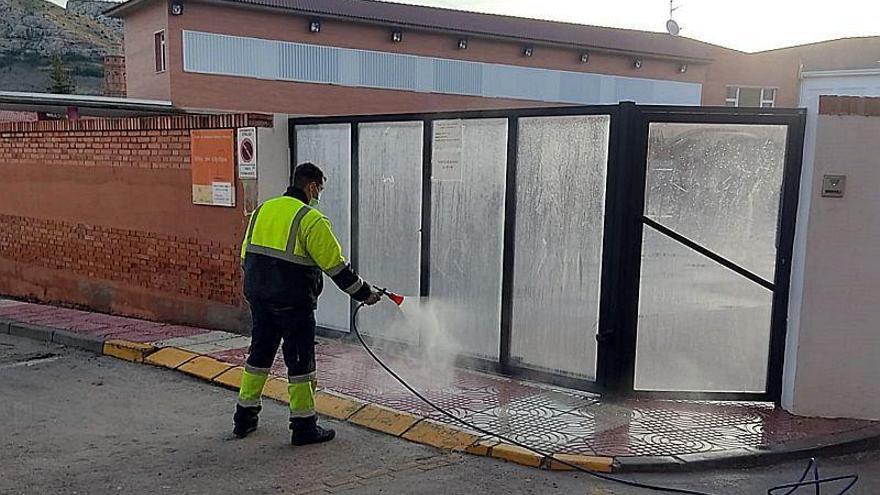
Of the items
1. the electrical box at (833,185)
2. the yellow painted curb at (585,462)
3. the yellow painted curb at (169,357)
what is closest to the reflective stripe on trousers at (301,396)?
the yellow painted curb at (585,462)

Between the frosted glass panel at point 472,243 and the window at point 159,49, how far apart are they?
21.9 metres

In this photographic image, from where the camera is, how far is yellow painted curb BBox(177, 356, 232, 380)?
6711 millimetres

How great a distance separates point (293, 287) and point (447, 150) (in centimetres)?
235

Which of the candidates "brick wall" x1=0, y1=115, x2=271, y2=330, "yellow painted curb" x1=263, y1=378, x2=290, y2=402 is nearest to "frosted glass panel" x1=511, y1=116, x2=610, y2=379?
"yellow painted curb" x1=263, y1=378, x2=290, y2=402

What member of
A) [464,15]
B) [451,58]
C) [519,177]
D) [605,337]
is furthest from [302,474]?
[464,15]

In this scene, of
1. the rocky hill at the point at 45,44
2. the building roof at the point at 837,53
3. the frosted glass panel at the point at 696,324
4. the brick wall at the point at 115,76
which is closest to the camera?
the frosted glass panel at the point at 696,324

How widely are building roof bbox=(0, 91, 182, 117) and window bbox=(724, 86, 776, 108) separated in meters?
26.8

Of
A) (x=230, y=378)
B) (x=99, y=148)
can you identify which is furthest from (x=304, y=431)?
(x=99, y=148)

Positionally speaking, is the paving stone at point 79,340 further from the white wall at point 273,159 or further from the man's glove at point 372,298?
the man's glove at point 372,298

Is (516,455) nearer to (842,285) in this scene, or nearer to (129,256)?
(842,285)

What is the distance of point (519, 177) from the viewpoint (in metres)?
6.33

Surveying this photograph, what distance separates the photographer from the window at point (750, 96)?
36.6 meters

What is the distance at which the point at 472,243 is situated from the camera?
671 cm

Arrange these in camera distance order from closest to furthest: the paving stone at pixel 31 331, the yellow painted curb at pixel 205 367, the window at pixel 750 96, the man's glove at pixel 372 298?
1. the man's glove at pixel 372 298
2. the yellow painted curb at pixel 205 367
3. the paving stone at pixel 31 331
4. the window at pixel 750 96
